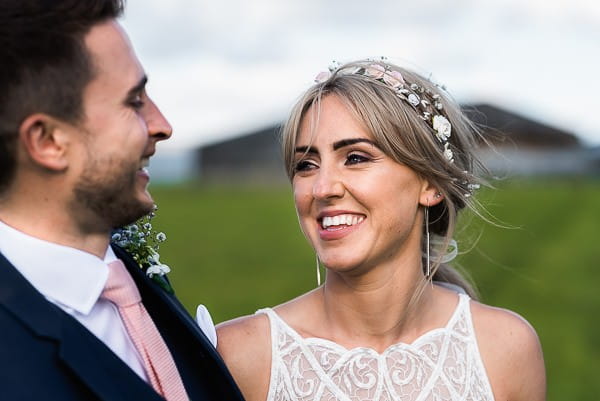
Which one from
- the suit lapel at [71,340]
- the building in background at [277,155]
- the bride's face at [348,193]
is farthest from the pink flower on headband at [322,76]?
the building in background at [277,155]

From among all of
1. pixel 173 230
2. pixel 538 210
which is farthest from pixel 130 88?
pixel 538 210

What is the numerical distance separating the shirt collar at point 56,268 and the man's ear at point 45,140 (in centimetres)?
28

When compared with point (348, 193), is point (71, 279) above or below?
above

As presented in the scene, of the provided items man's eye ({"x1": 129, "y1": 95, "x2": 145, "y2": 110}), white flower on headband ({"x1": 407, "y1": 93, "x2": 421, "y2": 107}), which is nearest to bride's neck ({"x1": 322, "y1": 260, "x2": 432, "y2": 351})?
white flower on headband ({"x1": 407, "y1": 93, "x2": 421, "y2": 107})

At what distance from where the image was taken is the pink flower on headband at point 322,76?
4.64 metres

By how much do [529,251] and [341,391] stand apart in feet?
68.7

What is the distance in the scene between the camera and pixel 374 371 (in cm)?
461

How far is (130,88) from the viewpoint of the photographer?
10.3 ft

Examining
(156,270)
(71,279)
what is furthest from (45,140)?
(156,270)

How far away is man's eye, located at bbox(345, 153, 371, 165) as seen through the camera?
440 cm

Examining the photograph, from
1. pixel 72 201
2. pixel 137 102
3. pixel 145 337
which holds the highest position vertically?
pixel 137 102

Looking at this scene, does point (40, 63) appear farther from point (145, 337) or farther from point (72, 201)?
point (145, 337)

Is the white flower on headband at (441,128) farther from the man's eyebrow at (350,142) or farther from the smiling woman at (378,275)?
the man's eyebrow at (350,142)

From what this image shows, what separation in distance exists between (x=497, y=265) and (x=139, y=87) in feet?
60.3
